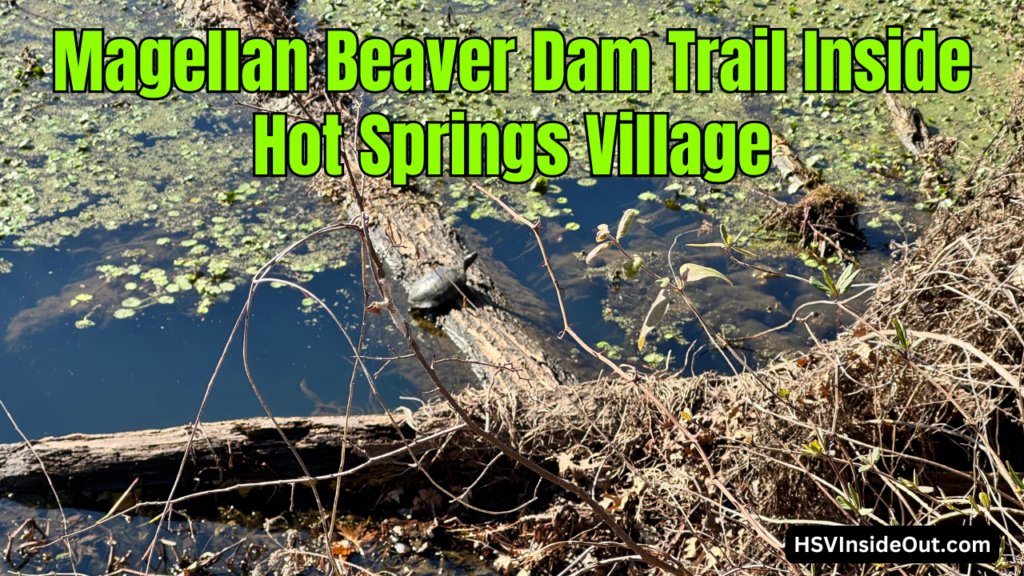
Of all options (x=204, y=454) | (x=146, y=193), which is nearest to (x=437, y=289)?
(x=204, y=454)

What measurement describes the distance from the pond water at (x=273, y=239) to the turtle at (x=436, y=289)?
9.2 inches

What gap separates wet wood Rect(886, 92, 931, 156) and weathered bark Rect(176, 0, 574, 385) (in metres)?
3.42

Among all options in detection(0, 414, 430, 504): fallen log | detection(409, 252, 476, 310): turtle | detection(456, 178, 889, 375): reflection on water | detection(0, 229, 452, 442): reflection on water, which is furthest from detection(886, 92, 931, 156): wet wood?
detection(0, 414, 430, 504): fallen log

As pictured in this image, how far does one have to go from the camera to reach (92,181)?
5.68 metres

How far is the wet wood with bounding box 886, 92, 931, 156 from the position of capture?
19.2 feet

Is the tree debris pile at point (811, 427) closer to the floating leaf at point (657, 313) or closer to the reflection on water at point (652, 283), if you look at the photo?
the floating leaf at point (657, 313)

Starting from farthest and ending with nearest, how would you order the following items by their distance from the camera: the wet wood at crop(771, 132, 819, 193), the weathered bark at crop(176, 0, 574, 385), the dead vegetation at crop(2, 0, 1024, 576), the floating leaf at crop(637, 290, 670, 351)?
the wet wood at crop(771, 132, 819, 193) → the weathered bark at crop(176, 0, 574, 385) → the dead vegetation at crop(2, 0, 1024, 576) → the floating leaf at crop(637, 290, 670, 351)

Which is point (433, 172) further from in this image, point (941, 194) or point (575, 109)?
point (941, 194)

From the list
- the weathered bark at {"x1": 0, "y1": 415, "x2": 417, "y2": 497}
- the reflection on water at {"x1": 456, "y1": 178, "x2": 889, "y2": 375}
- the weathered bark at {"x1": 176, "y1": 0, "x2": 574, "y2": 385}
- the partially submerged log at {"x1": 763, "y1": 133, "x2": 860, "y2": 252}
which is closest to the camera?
the weathered bark at {"x1": 0, "y1": 415, "x2": 417, "y2": 497}

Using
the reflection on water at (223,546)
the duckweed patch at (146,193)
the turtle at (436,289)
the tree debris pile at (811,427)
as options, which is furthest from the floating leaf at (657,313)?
the duckweed patch at (146,193)

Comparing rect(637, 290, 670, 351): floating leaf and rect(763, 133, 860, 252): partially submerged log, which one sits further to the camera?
rect(763, 133, 860, 252): partially submerged log

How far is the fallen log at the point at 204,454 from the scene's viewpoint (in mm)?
3307

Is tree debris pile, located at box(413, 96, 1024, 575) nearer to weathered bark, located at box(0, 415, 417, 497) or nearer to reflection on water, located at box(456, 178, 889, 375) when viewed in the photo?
weathered bark, located at box(0, 415, 417, 497)

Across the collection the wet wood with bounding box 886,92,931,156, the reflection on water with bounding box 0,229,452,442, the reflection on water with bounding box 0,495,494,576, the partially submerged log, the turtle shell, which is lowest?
the reflection on water with bounding box 0,495,494,576
